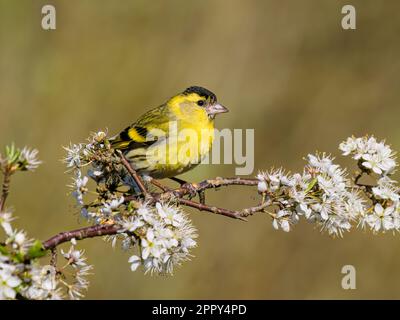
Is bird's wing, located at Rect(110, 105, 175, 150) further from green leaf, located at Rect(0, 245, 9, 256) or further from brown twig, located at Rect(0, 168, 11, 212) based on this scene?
green leaf, located at Rect(0, 245, 9, 256)

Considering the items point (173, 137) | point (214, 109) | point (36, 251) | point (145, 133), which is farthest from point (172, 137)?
point (36, 251)

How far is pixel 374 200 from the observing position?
4.22 m

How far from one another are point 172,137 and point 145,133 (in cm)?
39

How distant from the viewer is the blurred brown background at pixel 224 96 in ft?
27.9

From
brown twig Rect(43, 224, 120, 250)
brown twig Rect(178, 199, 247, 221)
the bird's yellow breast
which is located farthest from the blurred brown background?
brown twig Rect(43, 224, 120, 250)

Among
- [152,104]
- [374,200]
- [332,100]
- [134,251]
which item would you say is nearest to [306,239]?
[332,100]

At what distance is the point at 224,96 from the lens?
885cm

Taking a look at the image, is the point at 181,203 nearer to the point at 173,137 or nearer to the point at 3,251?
the point at 3,251

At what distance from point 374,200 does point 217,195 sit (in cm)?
470

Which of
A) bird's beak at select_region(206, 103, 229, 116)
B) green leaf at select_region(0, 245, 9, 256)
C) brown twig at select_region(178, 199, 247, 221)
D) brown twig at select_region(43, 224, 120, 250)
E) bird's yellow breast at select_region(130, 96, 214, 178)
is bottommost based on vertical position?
green leaf at select_region(0, 245, 9, 256)

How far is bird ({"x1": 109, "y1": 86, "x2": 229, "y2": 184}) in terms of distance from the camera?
6.15 meters

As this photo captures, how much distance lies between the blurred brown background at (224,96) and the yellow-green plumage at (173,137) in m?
1.50

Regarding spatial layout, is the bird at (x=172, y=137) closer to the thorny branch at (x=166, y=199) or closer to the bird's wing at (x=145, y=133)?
the bird's wing at (x=145, y=133)

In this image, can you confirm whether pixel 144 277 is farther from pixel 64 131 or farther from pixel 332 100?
pixel 332 100
